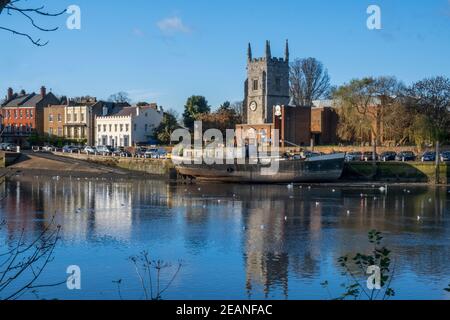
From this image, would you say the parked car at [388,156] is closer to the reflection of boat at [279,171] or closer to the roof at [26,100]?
the reflection of boat at [279,171]

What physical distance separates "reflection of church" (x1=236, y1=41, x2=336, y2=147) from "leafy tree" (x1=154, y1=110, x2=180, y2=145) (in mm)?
9401

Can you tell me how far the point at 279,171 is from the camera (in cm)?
5525

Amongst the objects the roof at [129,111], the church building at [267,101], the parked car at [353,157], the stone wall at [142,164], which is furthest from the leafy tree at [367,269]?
the roof at [129,111]

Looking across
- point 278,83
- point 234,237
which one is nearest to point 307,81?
point 278,83

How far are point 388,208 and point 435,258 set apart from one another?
15569 mm

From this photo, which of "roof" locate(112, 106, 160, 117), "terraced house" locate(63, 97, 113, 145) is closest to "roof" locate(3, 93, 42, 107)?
"terraced house" locate(63, 97, 113, 145)

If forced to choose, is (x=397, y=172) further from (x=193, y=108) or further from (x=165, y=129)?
(x=193, y=108)

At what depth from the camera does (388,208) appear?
35500 millimetres

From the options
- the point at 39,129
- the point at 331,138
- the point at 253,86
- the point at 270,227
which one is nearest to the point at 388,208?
the point at 270,227

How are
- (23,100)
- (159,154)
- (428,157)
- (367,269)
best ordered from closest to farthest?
(367,269) → (428,157) → (159,154) → (23,100)

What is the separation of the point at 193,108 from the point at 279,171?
39941 mm

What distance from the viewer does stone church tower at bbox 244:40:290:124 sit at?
8707 centimetres

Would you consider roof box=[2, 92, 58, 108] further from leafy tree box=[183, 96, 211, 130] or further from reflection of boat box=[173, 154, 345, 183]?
reflection of boat box=[173, 154, 345, 183]
